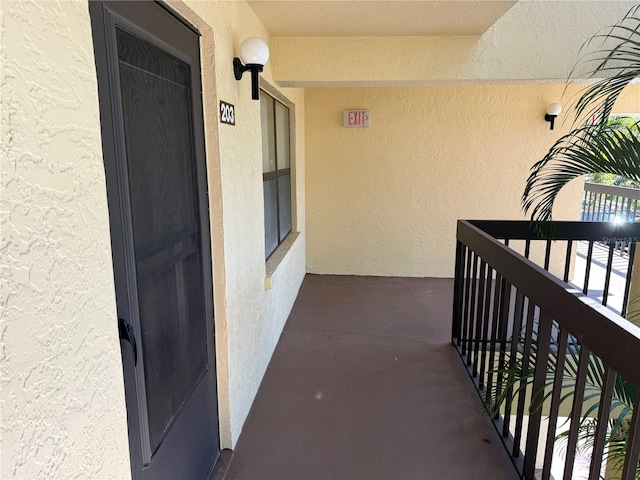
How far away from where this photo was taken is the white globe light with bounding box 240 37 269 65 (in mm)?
1955

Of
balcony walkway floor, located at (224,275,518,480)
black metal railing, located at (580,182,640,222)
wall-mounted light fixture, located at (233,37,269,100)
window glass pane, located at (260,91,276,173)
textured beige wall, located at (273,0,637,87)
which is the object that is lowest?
balcony walkway floor, located at (224,275,518,480)

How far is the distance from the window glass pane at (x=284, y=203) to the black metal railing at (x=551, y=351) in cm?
155

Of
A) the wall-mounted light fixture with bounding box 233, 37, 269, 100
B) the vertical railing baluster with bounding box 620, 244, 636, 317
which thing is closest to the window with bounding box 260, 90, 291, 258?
the wall-mounted light fixture with bounding box 233, 37, 269, 100

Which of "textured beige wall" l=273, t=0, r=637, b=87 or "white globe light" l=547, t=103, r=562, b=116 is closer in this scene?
"textured beige wall" l=273, t=0, r=637, b=87

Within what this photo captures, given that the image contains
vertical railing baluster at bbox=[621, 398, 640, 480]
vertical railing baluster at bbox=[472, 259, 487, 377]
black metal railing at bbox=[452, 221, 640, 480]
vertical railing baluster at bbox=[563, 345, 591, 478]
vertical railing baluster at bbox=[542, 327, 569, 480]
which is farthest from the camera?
vertical railing baluster at bbox=[472, 259, 487, 377]

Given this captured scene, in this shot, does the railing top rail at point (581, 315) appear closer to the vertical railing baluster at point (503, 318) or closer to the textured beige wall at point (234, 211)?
the vertical railing baluster at point (503, 318)

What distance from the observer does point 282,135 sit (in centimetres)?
383

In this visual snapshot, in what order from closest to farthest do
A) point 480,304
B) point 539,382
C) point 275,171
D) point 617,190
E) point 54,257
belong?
point 54,257, point 539,382, point 480,304, point 275,171, point 617,190

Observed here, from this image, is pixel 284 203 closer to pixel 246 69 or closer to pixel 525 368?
pixel 246 69

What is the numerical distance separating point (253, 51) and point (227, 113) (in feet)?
1.06

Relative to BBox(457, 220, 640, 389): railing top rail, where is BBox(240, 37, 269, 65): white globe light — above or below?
above

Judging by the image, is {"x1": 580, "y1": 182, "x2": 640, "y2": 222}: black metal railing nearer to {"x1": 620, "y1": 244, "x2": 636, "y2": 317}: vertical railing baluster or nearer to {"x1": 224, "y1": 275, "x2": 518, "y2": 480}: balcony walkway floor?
{"x1": 620, "y1": 244, "x2": 636, "y2": 317}: vertical railing baluster

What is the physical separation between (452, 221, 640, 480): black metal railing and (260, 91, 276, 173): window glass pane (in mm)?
1483

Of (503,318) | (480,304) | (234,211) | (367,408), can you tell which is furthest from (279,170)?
(503,318)
